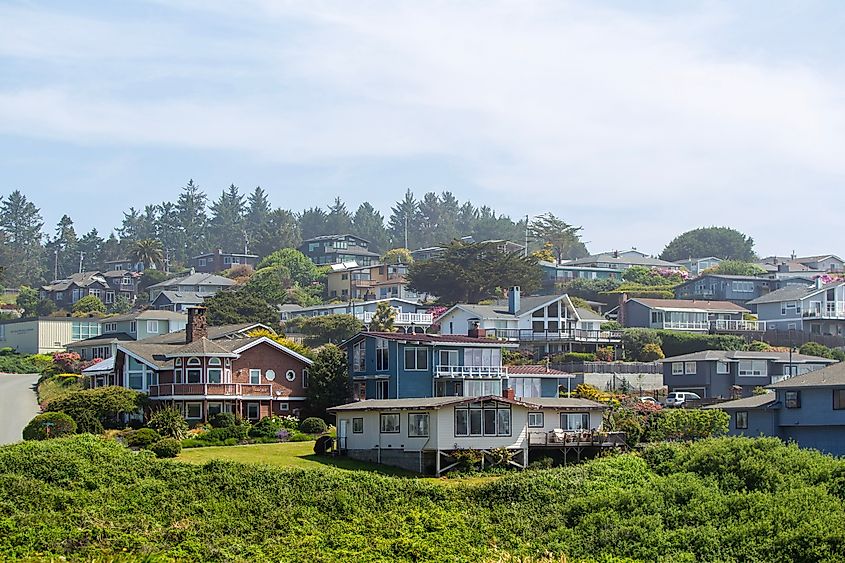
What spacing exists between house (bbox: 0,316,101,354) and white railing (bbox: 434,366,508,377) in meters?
54.6

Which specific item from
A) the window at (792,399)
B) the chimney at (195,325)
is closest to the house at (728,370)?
the window at (792,399)

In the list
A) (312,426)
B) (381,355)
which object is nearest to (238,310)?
(381,355)

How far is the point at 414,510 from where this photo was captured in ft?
148

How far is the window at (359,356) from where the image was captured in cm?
6806

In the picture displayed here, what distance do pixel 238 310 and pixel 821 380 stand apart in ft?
183

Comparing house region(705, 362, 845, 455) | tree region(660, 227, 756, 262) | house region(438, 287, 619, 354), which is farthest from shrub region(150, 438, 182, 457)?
tree region(660, 227, 756, 262)

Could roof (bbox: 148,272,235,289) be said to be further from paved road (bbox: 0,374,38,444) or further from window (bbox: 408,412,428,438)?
window (bbox: 408,412,428,438)

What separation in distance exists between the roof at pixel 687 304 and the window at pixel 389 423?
174 feet

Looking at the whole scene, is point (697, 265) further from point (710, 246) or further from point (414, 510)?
point (414, 510)

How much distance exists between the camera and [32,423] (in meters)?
58.8

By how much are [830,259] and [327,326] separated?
302 ft

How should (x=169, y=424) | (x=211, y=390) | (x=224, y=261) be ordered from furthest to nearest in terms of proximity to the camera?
(x=224, y=261), (x=211, y=390), (x=169, y=424)

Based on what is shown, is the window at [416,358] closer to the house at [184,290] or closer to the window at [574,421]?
the window at [574,421]

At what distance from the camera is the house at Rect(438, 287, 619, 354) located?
303 feet
